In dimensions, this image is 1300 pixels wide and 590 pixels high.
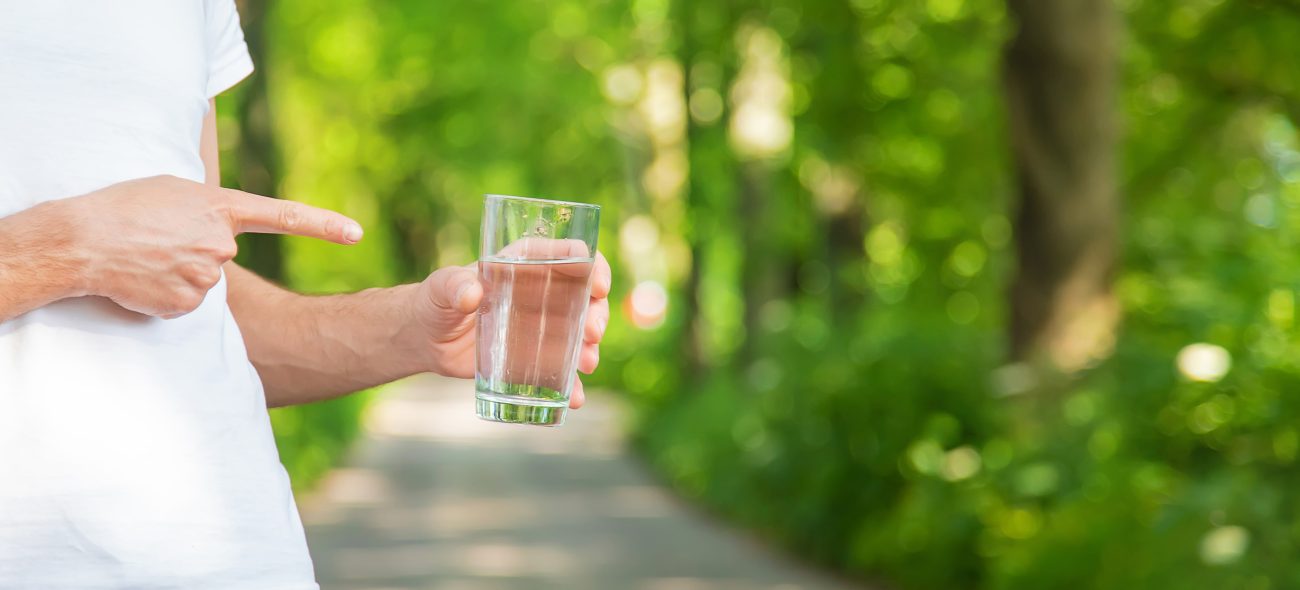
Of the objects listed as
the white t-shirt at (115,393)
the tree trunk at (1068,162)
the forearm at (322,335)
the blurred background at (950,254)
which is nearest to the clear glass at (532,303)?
the forearm at (322,335)

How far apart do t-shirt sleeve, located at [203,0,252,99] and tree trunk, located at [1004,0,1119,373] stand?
27.5 feet

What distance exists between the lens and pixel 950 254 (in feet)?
53.7

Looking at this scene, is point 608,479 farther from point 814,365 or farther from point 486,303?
point 486,303

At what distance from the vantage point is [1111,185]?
10.3 metres

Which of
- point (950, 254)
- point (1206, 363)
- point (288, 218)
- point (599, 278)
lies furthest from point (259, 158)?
point (288, 218)

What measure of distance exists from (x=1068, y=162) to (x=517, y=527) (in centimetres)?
575

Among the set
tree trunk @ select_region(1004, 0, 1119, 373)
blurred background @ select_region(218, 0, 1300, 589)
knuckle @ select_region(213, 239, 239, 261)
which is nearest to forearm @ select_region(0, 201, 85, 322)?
knuckle @ select_region(213, 239, 239, 261)

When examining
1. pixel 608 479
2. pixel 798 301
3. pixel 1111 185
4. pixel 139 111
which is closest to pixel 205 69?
pixel 139 111

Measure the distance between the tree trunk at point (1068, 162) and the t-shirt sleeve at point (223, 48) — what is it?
330 inches

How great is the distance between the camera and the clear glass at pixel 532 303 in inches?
80.7

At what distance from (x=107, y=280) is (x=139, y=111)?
0.62ft

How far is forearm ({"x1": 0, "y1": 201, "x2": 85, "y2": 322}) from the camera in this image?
1.66 meters

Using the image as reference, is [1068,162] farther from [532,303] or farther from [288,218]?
[288,218]

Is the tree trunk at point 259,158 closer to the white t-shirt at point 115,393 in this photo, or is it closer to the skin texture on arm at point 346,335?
the skin texture on arm at point 346,335
